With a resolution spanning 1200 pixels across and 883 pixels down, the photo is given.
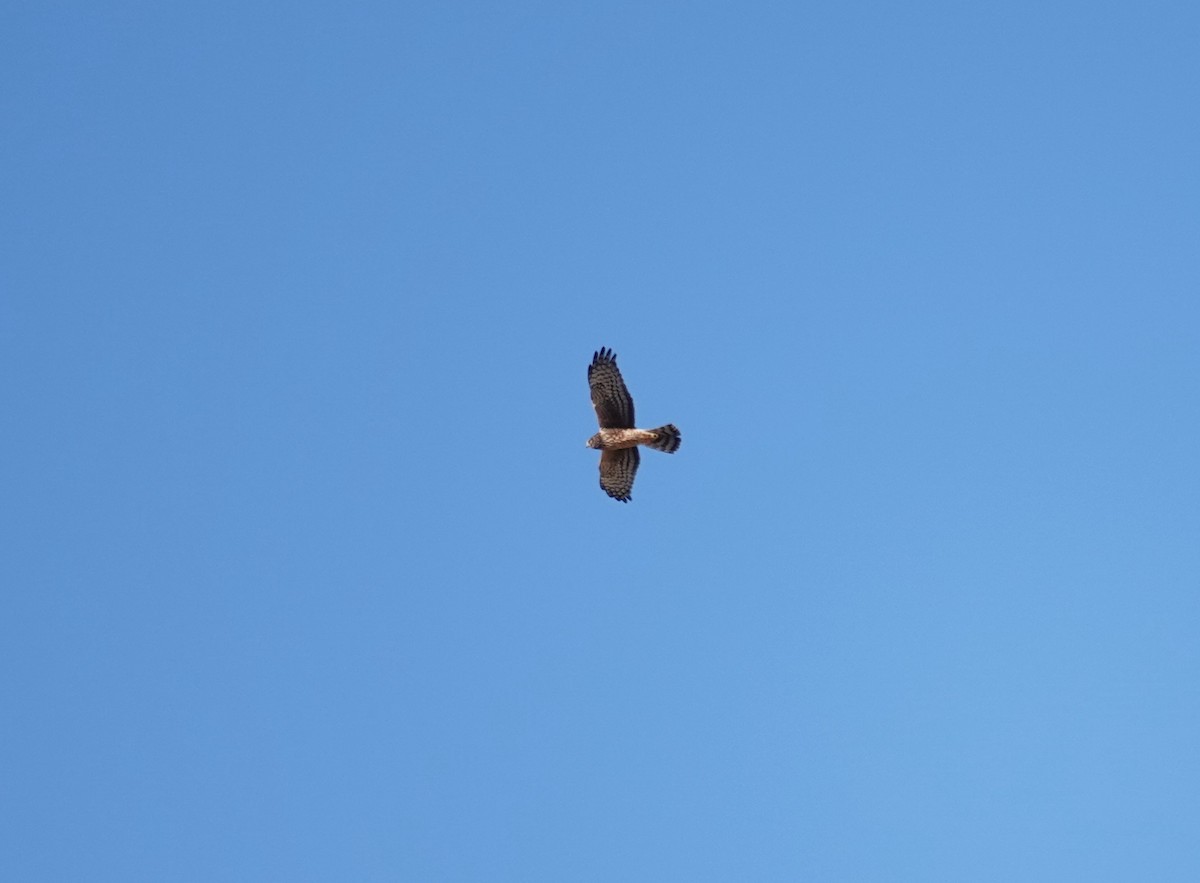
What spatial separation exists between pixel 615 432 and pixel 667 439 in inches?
49.2

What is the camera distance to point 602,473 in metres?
34.3

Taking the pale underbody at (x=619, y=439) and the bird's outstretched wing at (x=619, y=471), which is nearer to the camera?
the pale underbody at (x=619, y=439)

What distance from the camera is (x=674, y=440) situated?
1307 inches

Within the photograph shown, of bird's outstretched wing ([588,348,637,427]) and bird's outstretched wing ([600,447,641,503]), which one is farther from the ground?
bird's outstretched wing ([588,348,637,427])

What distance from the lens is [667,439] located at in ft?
109

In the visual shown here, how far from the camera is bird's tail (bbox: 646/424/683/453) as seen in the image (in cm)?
3316

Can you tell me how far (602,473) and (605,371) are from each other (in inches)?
94.2

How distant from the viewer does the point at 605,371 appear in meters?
33.9

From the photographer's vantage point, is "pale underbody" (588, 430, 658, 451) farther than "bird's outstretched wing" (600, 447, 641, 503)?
No

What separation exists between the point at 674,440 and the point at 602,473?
2.13m

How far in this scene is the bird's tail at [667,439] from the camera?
33.2 m

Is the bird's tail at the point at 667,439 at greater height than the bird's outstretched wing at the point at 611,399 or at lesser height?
lesser

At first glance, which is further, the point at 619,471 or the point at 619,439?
the point at 619,471

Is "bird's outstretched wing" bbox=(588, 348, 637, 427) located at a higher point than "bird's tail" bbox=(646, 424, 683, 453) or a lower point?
higher
